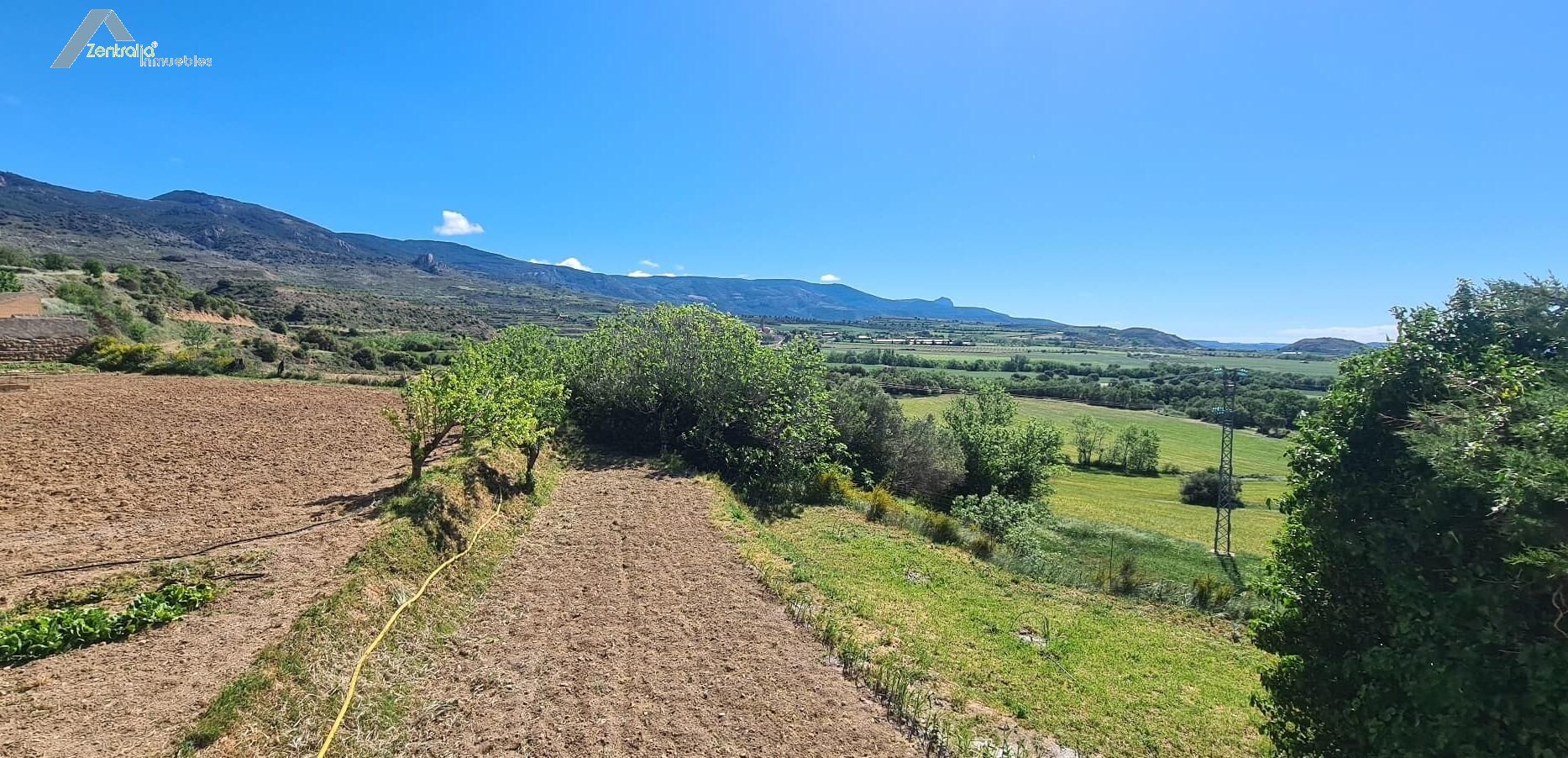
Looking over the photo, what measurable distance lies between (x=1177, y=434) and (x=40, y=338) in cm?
11724

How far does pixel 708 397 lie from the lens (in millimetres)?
23641

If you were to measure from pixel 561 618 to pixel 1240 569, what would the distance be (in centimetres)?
3594

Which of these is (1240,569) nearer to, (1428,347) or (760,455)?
(760,455)

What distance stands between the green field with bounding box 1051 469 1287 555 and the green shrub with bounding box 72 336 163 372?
53.1 meters

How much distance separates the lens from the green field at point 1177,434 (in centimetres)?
7369

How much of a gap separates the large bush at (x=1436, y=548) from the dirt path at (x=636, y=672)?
15.7ft

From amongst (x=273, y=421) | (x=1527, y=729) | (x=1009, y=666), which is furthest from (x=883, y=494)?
(x=273, y=421)

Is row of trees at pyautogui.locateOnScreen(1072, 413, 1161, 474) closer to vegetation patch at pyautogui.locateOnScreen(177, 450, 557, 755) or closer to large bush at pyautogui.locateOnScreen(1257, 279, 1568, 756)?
large bush at pyautogui.locateOnScreen(1257, 279, 1568, 756)

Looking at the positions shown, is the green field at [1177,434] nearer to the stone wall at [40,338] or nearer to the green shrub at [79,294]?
the stone wall at [40,338]

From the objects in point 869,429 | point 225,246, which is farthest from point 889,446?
point 225,246

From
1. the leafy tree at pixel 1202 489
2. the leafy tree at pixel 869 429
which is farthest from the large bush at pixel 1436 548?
the leafy tree at pixel 1202 489

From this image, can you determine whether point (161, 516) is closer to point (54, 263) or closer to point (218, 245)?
point (54, 263)

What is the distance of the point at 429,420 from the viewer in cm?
1315

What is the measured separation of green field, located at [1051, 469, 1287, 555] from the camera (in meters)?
39.8
